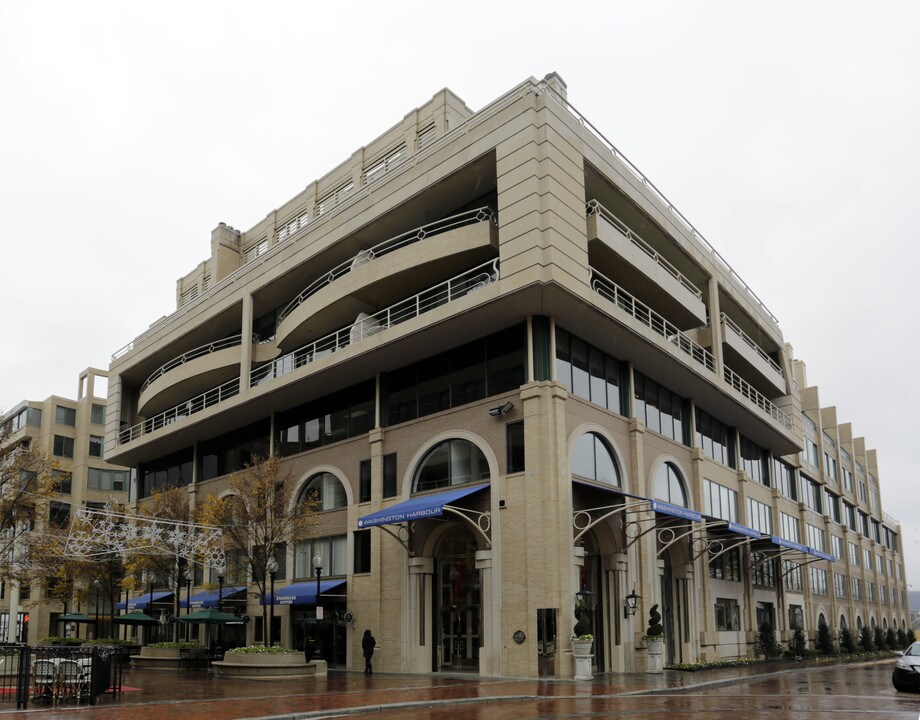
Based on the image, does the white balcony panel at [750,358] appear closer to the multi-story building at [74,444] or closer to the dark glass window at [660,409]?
the dark glass window at [660,409]

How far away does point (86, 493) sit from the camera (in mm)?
83688

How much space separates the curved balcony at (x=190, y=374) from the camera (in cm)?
4462

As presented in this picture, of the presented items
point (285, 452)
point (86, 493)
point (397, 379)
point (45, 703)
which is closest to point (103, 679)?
point (45, 703)

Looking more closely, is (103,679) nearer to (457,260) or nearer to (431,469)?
(431,469)

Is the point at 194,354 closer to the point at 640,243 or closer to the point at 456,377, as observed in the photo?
the point at 456,377

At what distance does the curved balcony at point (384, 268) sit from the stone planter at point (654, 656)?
14892 millimetres

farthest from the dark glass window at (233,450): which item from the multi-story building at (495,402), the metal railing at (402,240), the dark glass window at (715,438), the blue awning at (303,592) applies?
the dark glass window at (715,438)

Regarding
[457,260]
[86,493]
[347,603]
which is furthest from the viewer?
[86,493]

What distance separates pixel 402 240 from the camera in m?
36.5

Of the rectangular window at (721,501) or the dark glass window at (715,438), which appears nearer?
the rectangular window at (721,501)

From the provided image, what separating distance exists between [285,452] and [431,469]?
10589 millimetres

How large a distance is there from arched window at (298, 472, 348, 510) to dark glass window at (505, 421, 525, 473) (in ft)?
32.2

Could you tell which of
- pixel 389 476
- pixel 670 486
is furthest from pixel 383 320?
pixel 670 486

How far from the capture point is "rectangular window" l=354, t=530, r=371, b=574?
116ft
